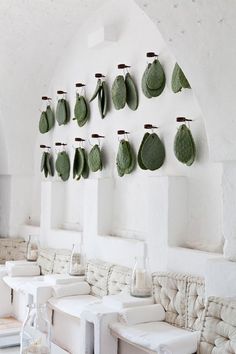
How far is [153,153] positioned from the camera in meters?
4.62

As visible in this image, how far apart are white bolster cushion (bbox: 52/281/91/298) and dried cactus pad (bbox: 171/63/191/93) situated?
2.10 m

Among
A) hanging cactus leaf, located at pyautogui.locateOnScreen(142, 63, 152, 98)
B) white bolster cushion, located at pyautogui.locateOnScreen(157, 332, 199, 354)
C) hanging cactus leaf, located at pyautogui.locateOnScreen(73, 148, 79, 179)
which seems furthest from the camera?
hanging cactus leaf, located at pyautogui.locateOnScreen(73, 148, 79, 179)

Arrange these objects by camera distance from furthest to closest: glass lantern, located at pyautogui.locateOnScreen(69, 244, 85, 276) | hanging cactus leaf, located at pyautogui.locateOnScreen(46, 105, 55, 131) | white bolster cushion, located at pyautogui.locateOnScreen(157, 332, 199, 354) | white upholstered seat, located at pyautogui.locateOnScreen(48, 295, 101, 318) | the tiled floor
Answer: hanging cactus leaf, located at pyautogui.locateOnScreen(46, 105, 55, 131), glass lantern, located at pyautogui.locateOnScreen(69, 244, 85, 276), white upholstered seat, located at pyautogui.locateOnScreen(48, 295, 101, 318), the tiled floor, white bolster cushion, located at pyautogui.locateOnScreen(157, 332, 199, 354)

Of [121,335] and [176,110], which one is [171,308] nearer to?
[121,335]

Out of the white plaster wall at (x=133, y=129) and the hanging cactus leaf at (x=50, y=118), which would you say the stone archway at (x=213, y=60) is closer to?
the white plaster wall at (x=133, y=129)

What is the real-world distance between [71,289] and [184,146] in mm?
1856

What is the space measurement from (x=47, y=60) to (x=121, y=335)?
3.84 m

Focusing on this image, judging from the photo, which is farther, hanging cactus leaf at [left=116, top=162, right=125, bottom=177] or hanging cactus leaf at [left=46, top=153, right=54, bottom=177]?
hanging cactus leaf at [left=46, top=153, right=54, bottom=177]

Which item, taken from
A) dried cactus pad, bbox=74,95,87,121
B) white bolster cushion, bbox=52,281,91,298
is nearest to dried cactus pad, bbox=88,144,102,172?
dried cactus pad, bbox=74,95,87,121

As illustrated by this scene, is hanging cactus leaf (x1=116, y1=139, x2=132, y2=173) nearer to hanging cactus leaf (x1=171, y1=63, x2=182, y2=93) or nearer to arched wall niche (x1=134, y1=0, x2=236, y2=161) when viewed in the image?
hanging cactus leaf (x1=171, y1=63, x2=182, y2=93)

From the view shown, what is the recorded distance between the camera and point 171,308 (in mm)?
3990

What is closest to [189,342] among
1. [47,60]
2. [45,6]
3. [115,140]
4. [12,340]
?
[12,340]

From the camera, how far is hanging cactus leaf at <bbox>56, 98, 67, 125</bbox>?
620 cm

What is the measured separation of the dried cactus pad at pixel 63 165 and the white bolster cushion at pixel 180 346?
10.6ft
